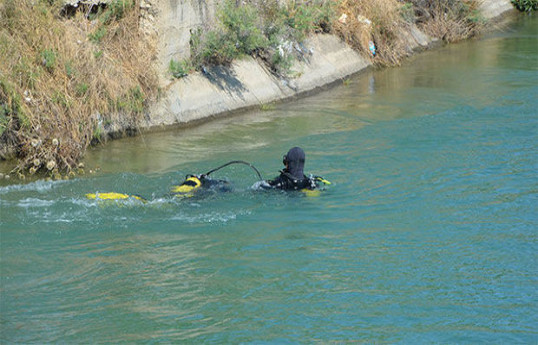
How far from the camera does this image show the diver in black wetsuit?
30.6 feet

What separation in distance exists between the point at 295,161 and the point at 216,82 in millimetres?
5593

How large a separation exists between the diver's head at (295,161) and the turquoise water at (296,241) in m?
0.37

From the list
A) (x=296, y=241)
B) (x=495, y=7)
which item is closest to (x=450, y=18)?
(x=495, y=7)

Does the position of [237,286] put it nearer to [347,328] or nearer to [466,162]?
[347,328]

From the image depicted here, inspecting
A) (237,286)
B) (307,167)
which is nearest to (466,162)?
(307,167)

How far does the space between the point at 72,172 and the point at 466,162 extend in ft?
19.3

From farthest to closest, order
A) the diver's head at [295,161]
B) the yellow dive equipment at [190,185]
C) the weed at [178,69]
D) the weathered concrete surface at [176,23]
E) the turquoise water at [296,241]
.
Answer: the weathered concrete surface at [176,23] < the weed at [178,69] < the yellow dive equipment at [190,185] < the diver's head at [295,161] < the turquoise water at [296,241]

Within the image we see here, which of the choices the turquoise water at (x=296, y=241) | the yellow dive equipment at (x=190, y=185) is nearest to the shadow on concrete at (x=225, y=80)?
the turquoise water at (x=296, y=241)

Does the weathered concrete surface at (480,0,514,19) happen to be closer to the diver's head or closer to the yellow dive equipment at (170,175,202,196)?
the diver's head

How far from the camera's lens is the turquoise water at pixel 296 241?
650cm

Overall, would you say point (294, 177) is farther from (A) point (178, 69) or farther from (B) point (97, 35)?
(B) point (97, 35)

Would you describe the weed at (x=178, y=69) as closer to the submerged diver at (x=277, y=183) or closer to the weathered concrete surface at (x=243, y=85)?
the weathered concrete surface at (x=243, y=85)

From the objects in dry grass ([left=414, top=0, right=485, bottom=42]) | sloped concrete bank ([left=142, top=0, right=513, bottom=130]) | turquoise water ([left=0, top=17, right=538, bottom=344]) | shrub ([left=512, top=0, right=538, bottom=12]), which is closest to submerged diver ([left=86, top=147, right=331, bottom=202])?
turquoise water ([left=0, top=17, right=538, bottom=344])

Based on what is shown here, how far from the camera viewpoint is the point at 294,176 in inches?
373
